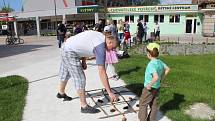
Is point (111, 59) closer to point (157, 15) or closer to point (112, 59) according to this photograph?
point (112, 59)

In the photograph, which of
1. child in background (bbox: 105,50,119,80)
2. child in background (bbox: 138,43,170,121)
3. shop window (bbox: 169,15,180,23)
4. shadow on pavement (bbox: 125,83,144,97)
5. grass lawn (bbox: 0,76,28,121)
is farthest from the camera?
shop window (bbox: 169,15,180,23)

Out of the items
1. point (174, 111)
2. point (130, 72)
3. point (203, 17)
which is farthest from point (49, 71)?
point (203, 17)

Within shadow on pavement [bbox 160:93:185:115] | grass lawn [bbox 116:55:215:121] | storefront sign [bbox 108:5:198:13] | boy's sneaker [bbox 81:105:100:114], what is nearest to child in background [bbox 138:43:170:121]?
grass lawn [bbox 116:55:215:121]

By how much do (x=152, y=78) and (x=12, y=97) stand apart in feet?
13.2

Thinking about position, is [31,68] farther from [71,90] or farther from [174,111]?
[174,111]

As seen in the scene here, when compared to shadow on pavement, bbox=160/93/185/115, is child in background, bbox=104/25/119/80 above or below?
above

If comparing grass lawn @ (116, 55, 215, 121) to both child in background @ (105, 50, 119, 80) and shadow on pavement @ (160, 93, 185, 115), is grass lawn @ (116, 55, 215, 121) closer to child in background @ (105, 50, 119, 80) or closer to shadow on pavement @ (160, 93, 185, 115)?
shadow on pavement @ (160, 93, 185, 115)

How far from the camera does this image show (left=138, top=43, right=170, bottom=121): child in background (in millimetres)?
5219

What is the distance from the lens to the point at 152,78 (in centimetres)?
530

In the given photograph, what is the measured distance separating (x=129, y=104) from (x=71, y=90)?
2.01m

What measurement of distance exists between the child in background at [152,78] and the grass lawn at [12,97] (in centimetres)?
252

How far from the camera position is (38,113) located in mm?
6617

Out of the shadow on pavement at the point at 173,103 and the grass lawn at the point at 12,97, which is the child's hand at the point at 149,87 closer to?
the shadow on pavement at the point at 173,103

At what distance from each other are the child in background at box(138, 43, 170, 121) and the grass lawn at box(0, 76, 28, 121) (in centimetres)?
252
